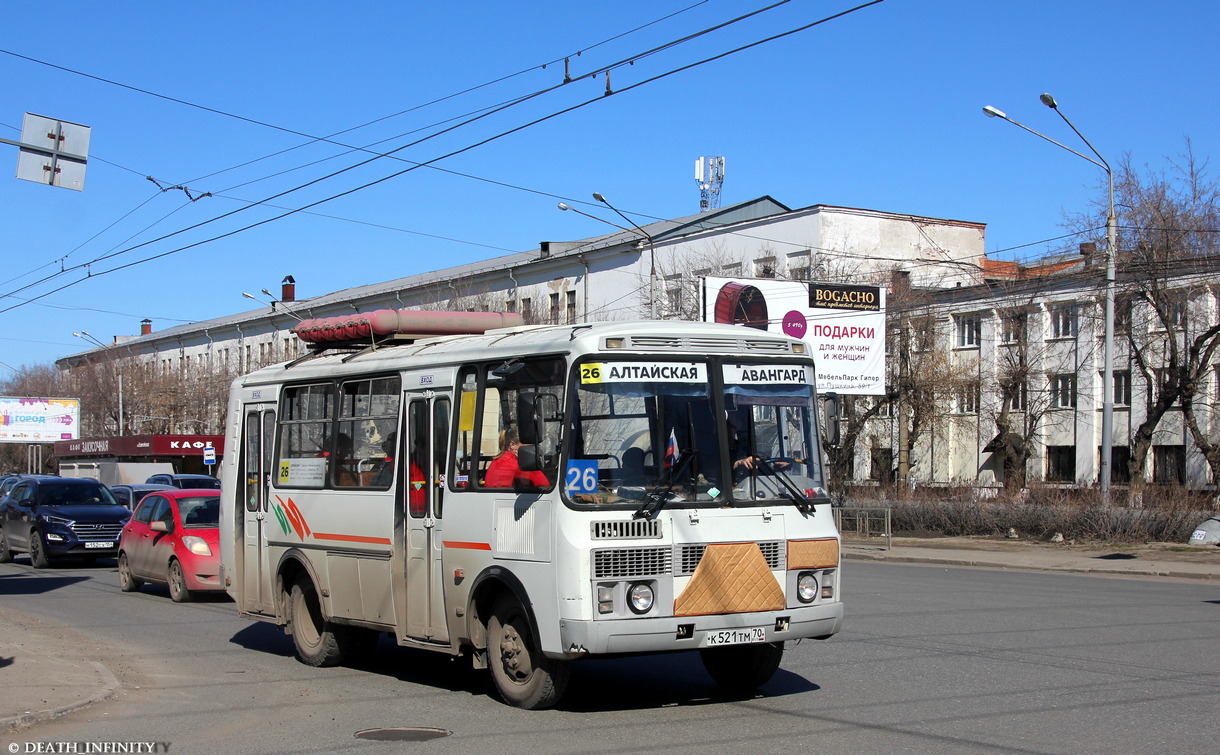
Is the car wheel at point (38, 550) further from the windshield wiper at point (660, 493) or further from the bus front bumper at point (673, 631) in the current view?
the windshield wiper at point (660, 493)

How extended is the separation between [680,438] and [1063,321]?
45299 mm

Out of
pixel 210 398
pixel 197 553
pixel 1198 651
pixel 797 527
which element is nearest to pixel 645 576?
pixel 797 527

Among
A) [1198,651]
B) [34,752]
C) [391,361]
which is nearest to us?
[34,752]

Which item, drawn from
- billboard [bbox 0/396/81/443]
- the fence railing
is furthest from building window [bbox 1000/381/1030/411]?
billboard [bbox 0/396/81/443]

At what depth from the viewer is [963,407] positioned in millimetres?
51781

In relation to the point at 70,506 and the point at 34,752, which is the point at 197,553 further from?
the point at 34,752

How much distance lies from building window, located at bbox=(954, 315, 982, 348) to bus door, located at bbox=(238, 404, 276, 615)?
43.8m

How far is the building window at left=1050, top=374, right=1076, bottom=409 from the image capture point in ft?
164

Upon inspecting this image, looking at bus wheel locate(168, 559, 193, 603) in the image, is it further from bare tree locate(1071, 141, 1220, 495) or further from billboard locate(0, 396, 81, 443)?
billboard locate(0, 396, 81, 443)

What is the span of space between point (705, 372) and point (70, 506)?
1984cm

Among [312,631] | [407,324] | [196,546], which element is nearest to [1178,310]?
[196,546]

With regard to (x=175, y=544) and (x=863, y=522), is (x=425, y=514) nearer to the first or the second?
(x=175, y=544)

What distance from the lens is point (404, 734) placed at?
26.5ft

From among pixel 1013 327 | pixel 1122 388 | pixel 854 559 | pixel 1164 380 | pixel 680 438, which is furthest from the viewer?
pixel 1013 327
